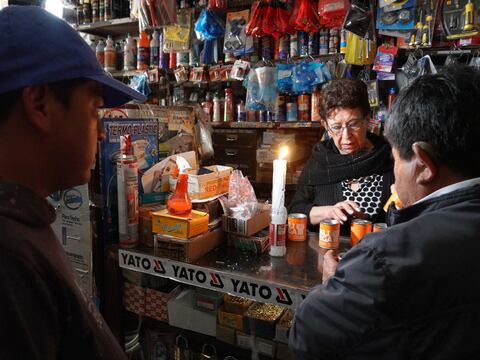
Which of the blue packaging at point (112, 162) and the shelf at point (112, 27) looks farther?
the shelf at point (112, 27)

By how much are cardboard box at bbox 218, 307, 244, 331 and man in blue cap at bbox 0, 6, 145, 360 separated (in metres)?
0.97

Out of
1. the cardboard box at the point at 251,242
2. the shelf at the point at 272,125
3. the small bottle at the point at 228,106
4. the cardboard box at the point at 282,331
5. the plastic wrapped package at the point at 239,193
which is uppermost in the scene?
the small bottle at the point at 228,106

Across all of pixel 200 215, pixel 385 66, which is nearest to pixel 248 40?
pixel 385 66

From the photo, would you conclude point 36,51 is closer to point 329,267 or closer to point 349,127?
point 329,267

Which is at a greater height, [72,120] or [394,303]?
[72,120]

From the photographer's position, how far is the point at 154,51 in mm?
4246

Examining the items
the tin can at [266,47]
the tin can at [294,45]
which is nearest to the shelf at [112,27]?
the tin can at [266,47]

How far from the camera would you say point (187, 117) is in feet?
7.25

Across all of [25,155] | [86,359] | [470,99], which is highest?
[470,99]

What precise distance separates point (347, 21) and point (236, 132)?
1.43 meters

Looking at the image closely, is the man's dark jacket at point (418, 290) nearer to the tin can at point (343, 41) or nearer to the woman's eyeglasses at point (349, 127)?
the woman's eyeglasses at point (349, 127)

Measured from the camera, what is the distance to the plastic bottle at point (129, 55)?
4371 millimetres

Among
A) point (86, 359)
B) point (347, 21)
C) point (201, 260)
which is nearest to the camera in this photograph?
point (86, 359)

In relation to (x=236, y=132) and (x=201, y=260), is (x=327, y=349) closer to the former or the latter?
(x=201, y=260)
